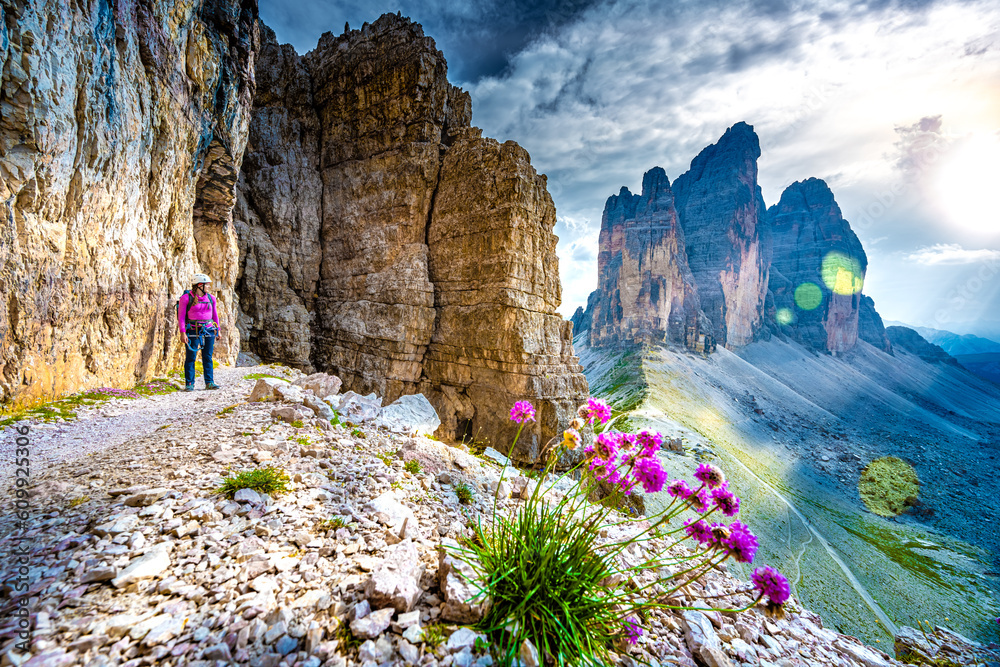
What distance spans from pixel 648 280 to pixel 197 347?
268 feet

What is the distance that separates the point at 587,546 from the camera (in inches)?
109

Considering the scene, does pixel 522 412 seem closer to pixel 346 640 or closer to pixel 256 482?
pixel 346 640

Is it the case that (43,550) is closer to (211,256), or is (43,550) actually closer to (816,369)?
(211,256)

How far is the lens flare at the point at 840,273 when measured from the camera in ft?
370

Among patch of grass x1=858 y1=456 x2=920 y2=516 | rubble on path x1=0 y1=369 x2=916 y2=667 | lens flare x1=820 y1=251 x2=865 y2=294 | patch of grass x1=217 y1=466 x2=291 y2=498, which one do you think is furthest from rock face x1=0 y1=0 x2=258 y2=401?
lens flare x1=820 y1=251 x2=865 y2=294

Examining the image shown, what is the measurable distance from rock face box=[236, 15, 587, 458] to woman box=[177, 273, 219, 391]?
15.2 m

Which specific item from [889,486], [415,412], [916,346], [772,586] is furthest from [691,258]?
[916,346]

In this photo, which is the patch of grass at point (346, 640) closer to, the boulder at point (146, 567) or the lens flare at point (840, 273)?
the boulder at point (146, 567)

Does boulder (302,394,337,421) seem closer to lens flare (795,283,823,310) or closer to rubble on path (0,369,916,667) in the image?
rubble on path (0,369,916,667)

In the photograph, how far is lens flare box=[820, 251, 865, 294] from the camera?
370 feet

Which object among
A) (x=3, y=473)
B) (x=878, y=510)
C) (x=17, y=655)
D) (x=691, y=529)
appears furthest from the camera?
(x=878, y=510)

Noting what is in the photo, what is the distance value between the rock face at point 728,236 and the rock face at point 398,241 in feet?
277

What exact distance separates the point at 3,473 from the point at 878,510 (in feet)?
220

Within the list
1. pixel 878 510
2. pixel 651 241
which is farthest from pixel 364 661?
pixel 651 241
